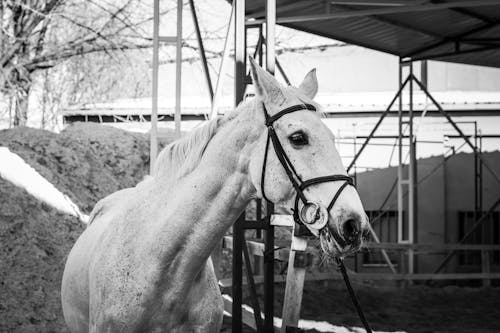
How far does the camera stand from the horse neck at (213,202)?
3223 mm

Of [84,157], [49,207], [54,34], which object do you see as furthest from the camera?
[54,34]

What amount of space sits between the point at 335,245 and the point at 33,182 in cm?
611

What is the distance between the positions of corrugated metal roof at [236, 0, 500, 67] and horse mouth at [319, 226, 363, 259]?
5.56 metres

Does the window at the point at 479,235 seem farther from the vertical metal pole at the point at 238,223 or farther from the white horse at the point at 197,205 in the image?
the white horse at the point at 197,205

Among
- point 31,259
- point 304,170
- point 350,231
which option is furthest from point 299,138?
point 31,259

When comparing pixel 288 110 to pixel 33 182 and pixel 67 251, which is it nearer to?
pixel 67 251

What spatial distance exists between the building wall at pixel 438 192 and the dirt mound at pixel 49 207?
23.7 feet

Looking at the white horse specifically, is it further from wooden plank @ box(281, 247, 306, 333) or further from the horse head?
wooden plank @ box(281, 247, 306, 333)

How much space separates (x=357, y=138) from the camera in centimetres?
1688

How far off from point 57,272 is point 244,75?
3707 millimetres

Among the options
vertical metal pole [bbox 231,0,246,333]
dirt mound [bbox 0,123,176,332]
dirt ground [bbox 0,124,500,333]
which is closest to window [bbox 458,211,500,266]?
dirt ground [bbox 0,124,500,333]

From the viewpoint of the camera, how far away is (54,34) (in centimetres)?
1472

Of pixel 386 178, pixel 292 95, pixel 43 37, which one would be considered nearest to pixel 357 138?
pixel 386 178

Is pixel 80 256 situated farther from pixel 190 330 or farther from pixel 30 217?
pixel 30 217
